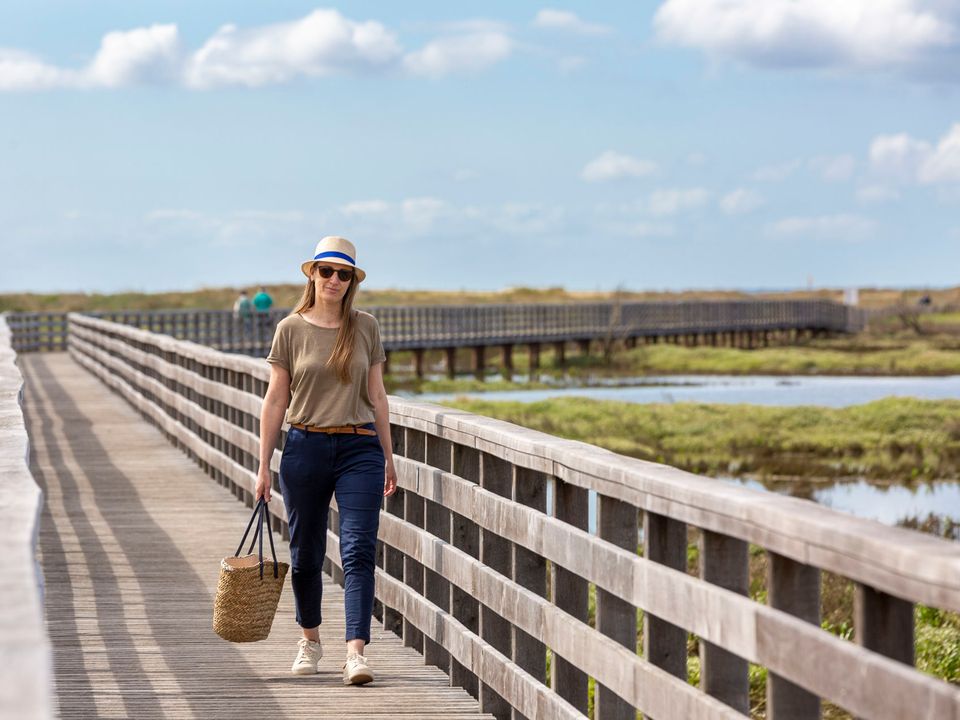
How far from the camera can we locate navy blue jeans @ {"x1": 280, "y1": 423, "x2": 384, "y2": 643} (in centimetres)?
614

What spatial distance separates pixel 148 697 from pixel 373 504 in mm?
1174

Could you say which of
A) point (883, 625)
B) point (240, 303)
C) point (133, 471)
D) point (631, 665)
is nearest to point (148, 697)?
point (631, 665)

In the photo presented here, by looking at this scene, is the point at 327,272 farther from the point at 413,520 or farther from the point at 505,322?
the point at 505,322

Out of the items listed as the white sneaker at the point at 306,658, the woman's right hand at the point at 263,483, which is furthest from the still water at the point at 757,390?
the woman's right hand at the point at 263,483

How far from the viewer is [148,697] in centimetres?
616

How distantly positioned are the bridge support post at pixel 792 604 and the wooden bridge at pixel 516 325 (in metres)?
41.8

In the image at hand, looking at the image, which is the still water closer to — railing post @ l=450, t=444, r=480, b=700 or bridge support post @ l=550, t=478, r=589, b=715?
railing post @ l=450, t=444, r=480, b=700

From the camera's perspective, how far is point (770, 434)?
102 feet

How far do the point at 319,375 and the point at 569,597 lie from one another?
1.57 m

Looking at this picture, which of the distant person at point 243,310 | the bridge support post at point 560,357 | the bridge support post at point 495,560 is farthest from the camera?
the bridge support post at point 560,357

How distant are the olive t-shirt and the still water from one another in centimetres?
3566

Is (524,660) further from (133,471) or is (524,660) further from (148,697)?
(133,471)

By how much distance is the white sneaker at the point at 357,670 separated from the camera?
20.4 feet

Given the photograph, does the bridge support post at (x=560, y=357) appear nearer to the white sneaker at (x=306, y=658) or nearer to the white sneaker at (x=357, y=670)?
the white sneaker at (x=306, y=658)
